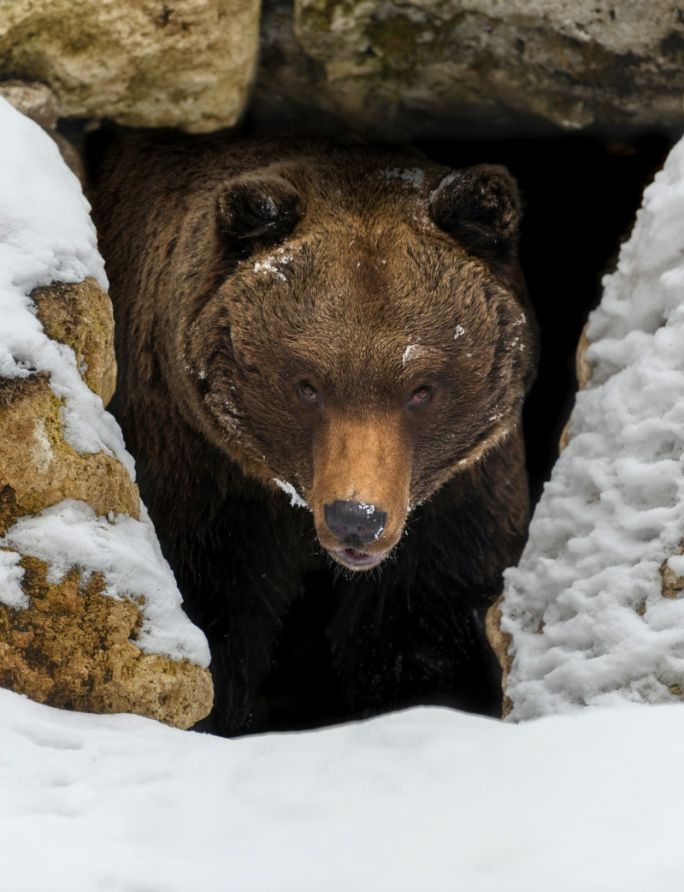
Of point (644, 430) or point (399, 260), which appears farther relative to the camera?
point (399, 260)

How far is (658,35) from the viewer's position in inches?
213

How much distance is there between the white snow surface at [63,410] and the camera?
4.02 m

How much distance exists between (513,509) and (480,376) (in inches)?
49.3

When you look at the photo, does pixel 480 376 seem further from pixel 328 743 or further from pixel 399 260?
pixel 328 743

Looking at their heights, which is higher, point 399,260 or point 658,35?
point 658,35

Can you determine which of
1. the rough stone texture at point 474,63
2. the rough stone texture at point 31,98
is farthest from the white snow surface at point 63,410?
the rough stone texture at point 474,63

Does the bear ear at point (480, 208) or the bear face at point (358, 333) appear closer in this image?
the bear face at point (358, 333)

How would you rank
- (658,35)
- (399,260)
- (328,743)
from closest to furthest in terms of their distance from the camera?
(328,743), (399,260), (658,35)

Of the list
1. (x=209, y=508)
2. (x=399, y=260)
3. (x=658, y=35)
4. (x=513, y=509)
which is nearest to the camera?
(x=399, y=260)

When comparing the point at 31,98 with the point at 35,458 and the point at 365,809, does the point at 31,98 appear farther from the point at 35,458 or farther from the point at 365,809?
the point at 365,809

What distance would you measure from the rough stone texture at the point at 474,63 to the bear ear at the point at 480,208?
0.77 metres

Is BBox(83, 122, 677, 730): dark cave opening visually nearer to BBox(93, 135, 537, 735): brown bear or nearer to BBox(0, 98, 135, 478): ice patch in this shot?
BBox(93, 135, 537, 735): brown bear

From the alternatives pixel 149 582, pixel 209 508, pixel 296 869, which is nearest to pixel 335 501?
pixel 149 582

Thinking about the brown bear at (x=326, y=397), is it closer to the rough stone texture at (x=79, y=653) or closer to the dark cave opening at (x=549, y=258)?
the dark cave opening at (x=549, y=258)
